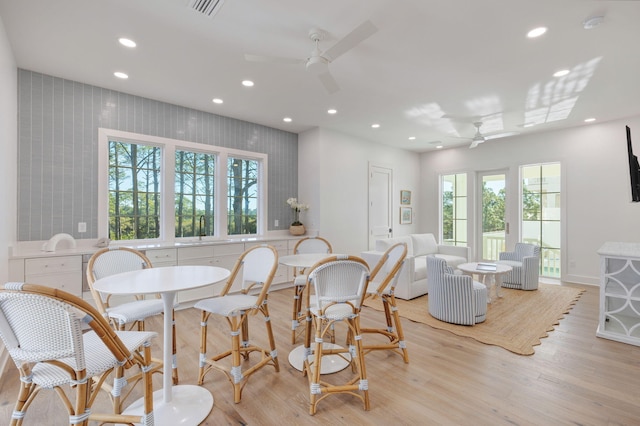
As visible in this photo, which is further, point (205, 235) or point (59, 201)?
point (205, 235)

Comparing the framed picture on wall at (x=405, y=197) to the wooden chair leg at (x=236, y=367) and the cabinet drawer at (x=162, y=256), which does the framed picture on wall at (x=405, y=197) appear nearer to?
the cabinet drawer at (x=162, y=256)

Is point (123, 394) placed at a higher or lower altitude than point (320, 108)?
lower

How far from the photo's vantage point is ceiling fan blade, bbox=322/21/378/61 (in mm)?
2066

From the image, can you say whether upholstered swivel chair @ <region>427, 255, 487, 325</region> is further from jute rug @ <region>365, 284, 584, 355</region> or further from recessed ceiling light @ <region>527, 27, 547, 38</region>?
recessed ceiling light @ <region>527, 27, 547, 38</region>

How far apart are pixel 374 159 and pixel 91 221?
5075mm

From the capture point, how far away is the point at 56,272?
3.08m

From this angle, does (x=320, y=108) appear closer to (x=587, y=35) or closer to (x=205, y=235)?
(x=205, y=235)

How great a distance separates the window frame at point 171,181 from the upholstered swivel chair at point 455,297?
306cm

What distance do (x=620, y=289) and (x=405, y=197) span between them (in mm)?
4500

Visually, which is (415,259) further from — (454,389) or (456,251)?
(454,389)

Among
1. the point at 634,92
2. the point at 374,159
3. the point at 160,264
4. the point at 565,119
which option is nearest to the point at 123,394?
the point at 160,264

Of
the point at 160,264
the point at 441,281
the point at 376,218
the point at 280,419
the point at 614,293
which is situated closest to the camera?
the point at 280,419

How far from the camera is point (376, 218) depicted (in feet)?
21.1

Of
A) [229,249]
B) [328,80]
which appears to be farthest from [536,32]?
[229,249]
